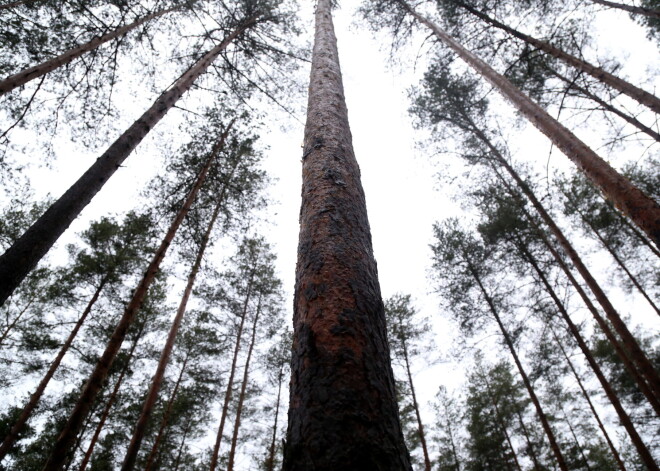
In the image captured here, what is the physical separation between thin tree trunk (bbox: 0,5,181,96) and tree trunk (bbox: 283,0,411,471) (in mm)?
5919

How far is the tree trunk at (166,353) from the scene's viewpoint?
591cm

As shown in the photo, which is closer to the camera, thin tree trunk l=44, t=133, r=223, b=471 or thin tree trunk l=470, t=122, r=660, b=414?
thin tree trunk l=44, t=133, r=223, b=471

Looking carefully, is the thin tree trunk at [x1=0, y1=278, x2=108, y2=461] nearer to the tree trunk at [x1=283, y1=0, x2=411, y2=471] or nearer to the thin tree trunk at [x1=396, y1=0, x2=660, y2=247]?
the tree trunk at [x1=283, y1=0, x2=411, y2=471]

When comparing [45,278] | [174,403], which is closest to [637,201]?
[174,403]

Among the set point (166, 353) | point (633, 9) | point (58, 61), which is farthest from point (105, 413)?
point (633, 9)

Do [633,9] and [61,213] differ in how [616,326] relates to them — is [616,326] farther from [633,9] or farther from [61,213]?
[61,213]

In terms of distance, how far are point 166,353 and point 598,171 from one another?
8391 millimetres

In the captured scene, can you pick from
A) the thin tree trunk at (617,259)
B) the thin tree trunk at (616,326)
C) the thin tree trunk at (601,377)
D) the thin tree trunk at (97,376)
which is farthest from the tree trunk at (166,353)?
the thin tree trunk at (617,259)

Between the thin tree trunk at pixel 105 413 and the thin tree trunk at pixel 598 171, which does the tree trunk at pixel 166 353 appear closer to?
the thin tree trunk at pixel 105 413

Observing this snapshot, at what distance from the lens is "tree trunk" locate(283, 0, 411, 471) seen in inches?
29.8

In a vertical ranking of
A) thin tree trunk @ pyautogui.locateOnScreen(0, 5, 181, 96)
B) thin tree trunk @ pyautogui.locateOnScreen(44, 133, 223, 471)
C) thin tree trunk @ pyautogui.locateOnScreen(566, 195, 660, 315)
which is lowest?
thin tree trunk @ pyautogui.locateOnScreen(44, 133, 223, 471)

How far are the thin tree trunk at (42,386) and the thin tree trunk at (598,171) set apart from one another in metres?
13.3

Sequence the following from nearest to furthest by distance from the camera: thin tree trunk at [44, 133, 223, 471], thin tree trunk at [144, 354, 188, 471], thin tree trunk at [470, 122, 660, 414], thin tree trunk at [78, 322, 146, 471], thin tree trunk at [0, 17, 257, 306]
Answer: thin tree trunk at [0, 17, 257, 306], thin tree trunk at [44, 133, 223, 471], thin tree trunk at [470, 122, 660, 414], thin tree trunk at [78, 322, 146, 471], thin tree trunk at [144, 354, 188, 471]

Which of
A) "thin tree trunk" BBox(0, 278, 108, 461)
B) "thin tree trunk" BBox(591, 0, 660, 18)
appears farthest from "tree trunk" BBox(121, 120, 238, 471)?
"thin tree trunk" BBox(591, 0, 660, 18)
